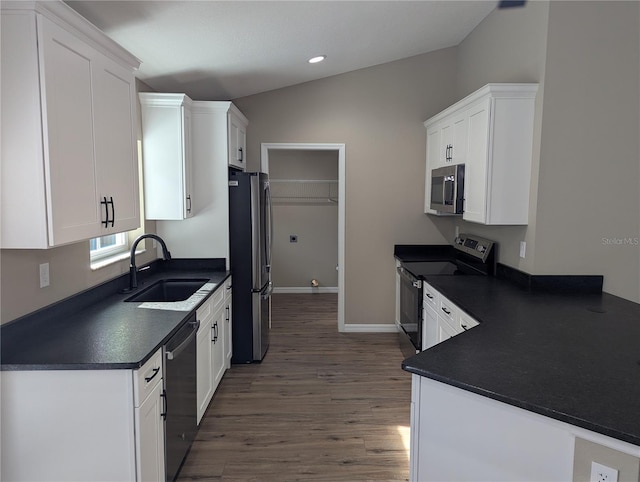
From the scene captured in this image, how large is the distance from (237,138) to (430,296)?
7.48ft

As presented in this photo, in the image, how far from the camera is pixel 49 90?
5.30 ft

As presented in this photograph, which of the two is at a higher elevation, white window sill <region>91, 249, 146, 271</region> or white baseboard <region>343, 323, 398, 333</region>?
white window sill <region>91, 249, 146, 271</region>

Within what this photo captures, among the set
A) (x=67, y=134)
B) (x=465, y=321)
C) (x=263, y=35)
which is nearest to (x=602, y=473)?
(x=465, y=321)

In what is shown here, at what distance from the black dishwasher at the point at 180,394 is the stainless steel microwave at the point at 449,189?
2217 millimetres

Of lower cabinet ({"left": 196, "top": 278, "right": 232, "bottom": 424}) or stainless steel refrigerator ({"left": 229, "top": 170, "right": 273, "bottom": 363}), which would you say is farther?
stainless steel refrigerator ({"left": 229, "top": 170, "right": 273, "bottom": 363})

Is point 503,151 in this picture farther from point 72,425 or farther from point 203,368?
point 72,425

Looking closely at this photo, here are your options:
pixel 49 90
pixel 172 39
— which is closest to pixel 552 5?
pixel 172 39

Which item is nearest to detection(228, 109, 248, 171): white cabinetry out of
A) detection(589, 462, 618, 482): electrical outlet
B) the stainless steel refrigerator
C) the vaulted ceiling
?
the stainless steel refrigerator

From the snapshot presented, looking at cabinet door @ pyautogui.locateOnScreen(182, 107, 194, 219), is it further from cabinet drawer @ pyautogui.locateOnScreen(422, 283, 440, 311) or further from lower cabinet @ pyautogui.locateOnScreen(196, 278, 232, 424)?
cabinet drawer @ pyautogui.locateOnScreen(422, 283, 440, 311)

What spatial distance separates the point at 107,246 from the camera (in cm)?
290

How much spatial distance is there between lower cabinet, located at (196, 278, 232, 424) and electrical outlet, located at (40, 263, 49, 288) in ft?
2.77

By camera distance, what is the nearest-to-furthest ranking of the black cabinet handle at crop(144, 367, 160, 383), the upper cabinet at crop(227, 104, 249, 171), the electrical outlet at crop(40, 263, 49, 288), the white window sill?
1. the black cabinet handle at crop(144, 367, 160, 383)
2. the electrical outlet at crop(40, 263, 49, 288)
3. the white window sill
4. the upper cabinet at crop(227, 104, 249, 171)

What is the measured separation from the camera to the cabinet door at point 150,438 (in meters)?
1.73

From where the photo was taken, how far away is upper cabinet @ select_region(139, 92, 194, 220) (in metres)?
3.25
